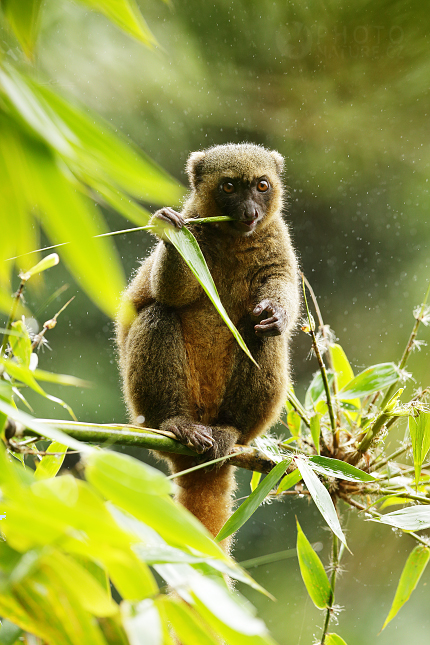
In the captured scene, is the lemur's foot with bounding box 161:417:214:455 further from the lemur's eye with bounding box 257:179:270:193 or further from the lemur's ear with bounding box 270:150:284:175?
the lemur's ear with bounding box 270:150:284:175

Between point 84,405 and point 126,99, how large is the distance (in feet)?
4.95

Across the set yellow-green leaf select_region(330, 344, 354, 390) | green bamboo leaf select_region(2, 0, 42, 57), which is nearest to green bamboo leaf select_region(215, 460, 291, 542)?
green bamboo leaf select_region(2, 0, 42, 57)

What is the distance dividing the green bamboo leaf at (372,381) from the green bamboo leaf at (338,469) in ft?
1.12

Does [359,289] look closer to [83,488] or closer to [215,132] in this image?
[215,132]

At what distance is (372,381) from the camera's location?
1.29 meters

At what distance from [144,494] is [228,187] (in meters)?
1.22

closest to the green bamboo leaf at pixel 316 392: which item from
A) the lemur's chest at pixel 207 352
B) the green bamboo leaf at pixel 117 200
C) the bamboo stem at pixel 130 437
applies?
the lemur's chest at pixel 207 352

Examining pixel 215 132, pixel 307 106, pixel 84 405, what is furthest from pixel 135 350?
pixel 307 106

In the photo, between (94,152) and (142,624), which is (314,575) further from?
(94,152)

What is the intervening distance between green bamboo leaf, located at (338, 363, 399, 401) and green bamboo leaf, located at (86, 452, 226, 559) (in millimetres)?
963

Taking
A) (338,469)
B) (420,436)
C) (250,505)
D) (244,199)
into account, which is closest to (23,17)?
(250,505)

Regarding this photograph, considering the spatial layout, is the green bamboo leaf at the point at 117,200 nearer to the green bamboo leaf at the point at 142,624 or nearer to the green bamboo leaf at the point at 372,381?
the green bamboo leaf at the point at 142,624

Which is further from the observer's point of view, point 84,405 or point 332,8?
point 332,8

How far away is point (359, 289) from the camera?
292cm
